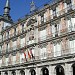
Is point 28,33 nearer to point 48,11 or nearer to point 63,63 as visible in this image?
point 48,11

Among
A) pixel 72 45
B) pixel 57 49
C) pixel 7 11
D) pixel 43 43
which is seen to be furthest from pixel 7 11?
pixel 72 45

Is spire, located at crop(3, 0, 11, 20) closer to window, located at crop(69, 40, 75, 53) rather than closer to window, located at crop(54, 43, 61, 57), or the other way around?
window, located at crop(54, 43, 61, 57)

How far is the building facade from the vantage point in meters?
33.3

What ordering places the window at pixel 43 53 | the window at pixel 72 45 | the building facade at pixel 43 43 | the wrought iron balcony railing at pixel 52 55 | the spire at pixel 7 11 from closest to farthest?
the window at pixel 72 45 < the wrought iron balcony railing at pixel 52 55 < the building facade at pixel 43 43 < the window at pixel 43 53 < the spire at pixel 7 11

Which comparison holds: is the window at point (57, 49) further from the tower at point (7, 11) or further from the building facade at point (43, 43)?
the tower at point (7, 11)

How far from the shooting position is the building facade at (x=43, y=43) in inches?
1313

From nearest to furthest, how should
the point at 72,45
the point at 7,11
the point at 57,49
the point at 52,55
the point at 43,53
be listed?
the point at 72,45 → the point at 57,49 → the point at 52,55 → the point at 43,53 → the point at 7,11

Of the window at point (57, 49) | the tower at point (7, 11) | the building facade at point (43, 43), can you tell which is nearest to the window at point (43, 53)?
the building facade at point (43, 43)

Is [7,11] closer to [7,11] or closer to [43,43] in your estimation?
[7,11]

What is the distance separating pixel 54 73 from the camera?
3416cm

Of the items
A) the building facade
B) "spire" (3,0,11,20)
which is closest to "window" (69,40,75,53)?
the building facade

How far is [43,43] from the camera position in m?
38.0

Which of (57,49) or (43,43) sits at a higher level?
(43,43)

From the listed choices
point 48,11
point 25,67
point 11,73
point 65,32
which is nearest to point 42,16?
point 48,11
